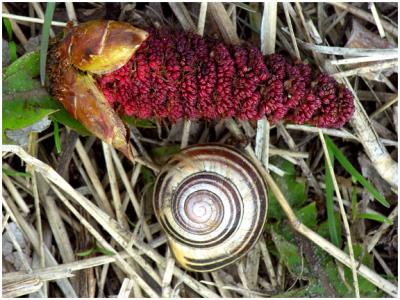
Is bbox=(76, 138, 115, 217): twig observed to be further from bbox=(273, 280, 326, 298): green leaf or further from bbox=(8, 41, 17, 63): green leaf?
bbox=(273, 280, 326, 298): green leaf

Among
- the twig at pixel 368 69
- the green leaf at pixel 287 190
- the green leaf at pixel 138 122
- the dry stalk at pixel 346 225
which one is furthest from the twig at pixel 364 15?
the green leaf at pixel 138 122

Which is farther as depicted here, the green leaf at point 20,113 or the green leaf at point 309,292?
the green leaf at point 309,292

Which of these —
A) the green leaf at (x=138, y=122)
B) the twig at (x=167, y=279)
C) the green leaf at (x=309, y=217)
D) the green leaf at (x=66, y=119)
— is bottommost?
the twig at (x=167, y=279)

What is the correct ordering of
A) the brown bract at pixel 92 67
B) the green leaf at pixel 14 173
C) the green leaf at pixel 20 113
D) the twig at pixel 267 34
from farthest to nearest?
the green leaf at pixel 14 173
the twig at pixel 267 34
the green leaf at pixel 20 113
the brown bract at pixel 92 67

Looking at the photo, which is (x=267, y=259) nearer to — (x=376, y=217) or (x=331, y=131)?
(x=376, y=217)

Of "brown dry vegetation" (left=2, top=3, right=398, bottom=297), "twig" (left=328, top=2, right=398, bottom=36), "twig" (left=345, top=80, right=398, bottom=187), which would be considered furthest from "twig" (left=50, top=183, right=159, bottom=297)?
"twig" (left=328, top=2, right=398, bottom=36)

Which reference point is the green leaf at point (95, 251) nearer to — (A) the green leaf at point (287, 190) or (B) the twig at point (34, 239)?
(B) the twig at point (34, 239)

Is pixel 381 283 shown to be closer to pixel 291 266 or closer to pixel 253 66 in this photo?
pixel 291 266
